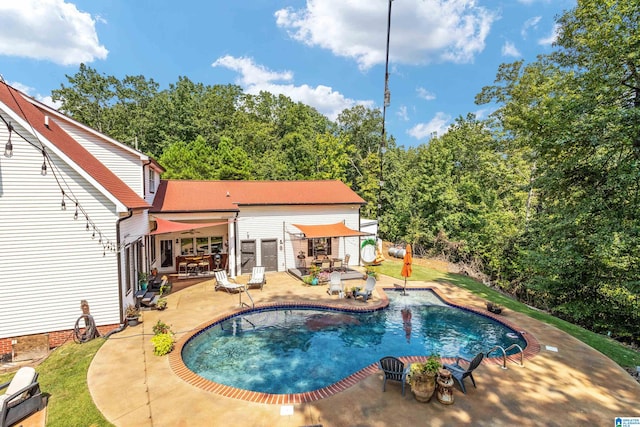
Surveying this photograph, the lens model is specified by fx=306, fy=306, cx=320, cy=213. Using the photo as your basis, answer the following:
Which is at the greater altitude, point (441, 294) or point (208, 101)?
point (208, 101)

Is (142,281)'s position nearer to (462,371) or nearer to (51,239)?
(51,239)

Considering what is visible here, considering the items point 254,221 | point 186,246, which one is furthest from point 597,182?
point 186,246

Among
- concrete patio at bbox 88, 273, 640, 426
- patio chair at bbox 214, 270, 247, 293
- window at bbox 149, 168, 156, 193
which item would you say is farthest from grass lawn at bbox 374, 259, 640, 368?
window at bbox 149, 168, 156, 193

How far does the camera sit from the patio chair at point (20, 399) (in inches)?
263

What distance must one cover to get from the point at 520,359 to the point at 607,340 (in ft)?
19.0

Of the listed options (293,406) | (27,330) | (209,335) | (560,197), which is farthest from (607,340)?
(27,330)

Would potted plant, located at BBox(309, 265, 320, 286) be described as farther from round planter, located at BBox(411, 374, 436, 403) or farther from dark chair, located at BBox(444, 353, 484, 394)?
round planter, located at BBox(411, 374, 436, 403)

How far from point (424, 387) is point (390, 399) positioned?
0.91 m

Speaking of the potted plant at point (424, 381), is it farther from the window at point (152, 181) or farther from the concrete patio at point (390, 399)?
the window at point (152, 181)

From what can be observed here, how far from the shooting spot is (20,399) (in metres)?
7.07

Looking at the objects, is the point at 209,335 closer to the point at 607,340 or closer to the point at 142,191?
the point at 142,191

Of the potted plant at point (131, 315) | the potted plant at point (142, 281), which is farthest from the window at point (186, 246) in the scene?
the potted plant at point (131, 315)

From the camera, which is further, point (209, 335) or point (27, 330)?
point (209, 335)

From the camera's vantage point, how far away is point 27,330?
416 inches
